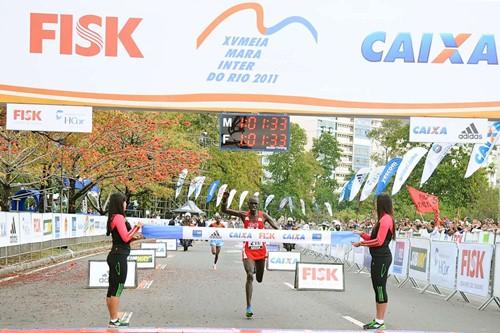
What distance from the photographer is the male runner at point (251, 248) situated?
12984 mm

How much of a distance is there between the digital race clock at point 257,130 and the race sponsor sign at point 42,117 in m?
2.59

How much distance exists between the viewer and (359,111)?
15.1m

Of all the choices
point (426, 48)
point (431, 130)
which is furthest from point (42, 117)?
point (426, 48)

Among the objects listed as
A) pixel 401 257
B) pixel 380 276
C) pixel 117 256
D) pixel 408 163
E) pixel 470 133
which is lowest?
pixel 401 257

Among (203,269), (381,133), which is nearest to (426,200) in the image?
(203,269)

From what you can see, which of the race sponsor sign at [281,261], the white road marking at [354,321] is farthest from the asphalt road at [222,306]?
the race sponsor sign at [281,261]

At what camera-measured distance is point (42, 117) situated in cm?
1447

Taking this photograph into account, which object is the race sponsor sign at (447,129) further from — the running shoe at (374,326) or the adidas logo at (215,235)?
the running shoe at (374,326)

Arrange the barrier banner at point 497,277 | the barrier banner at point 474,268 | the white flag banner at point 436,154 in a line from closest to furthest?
the barrier banner at point 497,277 → the barrier banner at point 474,268 → the white flag banner at point 436,154

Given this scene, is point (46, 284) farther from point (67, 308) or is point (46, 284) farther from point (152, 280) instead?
point (67, 308)

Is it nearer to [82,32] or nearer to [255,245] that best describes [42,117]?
[82,32]

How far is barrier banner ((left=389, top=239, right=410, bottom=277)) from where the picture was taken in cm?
2206

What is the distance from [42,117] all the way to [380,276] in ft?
22.3

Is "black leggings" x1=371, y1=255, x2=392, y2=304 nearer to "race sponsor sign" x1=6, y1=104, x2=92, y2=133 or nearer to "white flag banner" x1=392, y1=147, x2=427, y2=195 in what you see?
"race sponsor sign" x1=6, y1=104, x2=92, y2=133
